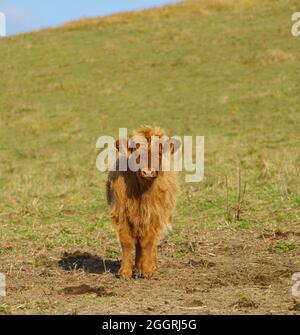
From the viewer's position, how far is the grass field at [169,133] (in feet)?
24.5

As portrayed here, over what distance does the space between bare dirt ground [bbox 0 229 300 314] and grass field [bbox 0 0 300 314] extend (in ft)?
0.06

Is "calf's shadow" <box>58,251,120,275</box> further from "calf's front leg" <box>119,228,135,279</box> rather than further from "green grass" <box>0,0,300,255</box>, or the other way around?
"green grass" <box>0,0,300,255</box>

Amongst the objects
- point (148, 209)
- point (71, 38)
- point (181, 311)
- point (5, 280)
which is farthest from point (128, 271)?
point (71, 38)

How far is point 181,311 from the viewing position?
20.4ft

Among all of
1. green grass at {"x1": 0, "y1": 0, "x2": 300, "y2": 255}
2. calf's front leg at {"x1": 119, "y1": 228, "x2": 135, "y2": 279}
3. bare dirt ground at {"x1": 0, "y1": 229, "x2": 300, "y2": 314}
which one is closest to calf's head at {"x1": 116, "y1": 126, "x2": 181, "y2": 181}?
calf's front leg at {"x1": 119, "y1": 228, "x2": 135, "y2": 279}

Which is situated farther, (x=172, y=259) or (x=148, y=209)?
(x=172, y=259)

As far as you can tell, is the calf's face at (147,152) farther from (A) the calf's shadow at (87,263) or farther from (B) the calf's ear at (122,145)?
(A) the calf's shadow at (87,263)

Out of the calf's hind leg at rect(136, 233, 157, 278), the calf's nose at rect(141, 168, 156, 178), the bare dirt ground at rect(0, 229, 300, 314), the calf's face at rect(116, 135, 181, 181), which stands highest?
the calf's face at rect(116, 135, 181, 181)

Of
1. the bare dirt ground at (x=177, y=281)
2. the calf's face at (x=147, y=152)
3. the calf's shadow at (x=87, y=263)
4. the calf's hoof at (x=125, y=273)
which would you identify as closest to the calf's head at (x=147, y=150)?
the calf's face at (x=147, y=152)

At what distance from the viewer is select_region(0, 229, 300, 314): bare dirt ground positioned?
6.45 metres

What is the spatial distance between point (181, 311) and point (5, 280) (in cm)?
249

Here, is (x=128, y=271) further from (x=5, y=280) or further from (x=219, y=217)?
(x=219, y=217)

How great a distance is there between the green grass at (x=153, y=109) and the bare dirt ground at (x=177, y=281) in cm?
81

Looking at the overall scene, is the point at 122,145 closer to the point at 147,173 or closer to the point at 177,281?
the point at 147,173
